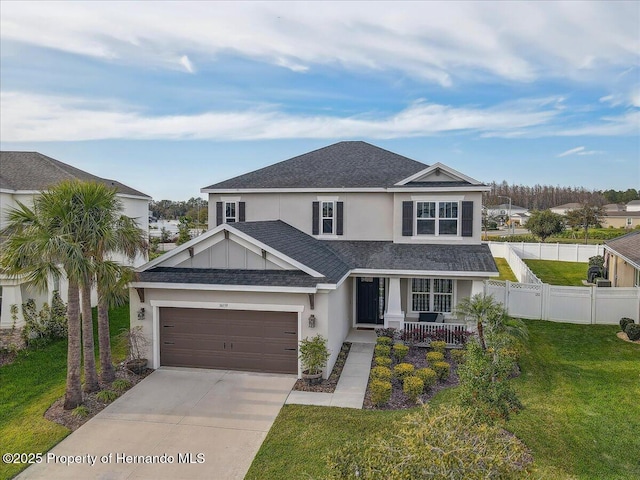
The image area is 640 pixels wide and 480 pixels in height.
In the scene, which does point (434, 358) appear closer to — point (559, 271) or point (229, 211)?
point (229, 211)

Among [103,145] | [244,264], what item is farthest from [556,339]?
[103,145]

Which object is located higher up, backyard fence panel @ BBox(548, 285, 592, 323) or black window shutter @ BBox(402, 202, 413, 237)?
black window shutter @ BBox(402, 202, 413, 237)

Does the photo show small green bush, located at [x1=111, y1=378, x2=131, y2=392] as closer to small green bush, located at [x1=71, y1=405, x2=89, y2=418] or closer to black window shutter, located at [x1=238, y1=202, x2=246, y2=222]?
small green bush, located at [x1=71, y1=405, x2=89, y2=418]

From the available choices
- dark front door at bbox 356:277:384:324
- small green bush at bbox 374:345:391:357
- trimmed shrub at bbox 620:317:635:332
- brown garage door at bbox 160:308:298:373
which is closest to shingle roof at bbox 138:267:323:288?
brown garage door at bbox 160:308:298:373

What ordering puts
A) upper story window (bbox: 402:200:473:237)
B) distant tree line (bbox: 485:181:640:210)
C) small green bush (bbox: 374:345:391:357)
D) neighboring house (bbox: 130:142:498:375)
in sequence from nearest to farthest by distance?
neighboring house (bbox: 130:142:498:375) → small green bush (bbox: 374:345:391:357) → upper story window (bbox: 402:200:473:237) → distant tree line (bbox: 485:181:640:210)

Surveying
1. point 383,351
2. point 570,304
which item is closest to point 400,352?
point 383,351

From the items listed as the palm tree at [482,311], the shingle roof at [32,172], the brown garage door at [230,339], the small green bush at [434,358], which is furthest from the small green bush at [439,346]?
the shingle roof at [32,172]

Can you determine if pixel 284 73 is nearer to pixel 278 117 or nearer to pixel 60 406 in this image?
pixel 278 117

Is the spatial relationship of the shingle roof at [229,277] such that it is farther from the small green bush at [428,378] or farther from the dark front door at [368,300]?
the dark front door at [368,300]
